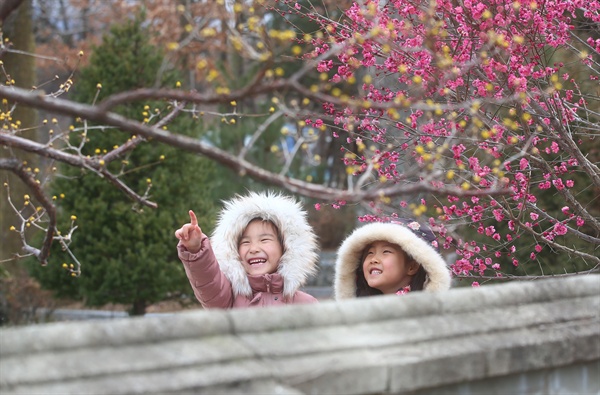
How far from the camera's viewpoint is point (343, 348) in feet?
7.80

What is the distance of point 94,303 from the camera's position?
37.0 feet

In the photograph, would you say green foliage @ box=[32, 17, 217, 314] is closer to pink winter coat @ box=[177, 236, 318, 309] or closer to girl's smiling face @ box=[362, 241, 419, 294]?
pink winter coat @ box=[177, 236, 318, 309]

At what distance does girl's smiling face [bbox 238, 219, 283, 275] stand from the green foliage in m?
6.21

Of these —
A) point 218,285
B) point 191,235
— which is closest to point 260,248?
point 218,285

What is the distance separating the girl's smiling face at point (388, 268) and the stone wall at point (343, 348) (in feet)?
5.71

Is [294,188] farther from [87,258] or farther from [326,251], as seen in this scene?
[326,251]

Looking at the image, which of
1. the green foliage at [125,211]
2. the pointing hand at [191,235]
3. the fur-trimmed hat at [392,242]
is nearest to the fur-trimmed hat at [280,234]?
the fur-trimmed hat at [392,242]

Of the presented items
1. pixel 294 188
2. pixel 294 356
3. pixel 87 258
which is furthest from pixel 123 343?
pixel 87 258

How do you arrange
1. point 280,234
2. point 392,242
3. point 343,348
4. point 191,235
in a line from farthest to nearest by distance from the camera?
point 280,234, point 392,242, point 191,235, point 343,348

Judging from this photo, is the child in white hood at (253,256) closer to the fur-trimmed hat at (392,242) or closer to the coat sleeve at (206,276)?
the coat sleeve at (206,276)

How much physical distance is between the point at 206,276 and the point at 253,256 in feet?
1.14

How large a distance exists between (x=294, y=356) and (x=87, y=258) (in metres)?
9.20

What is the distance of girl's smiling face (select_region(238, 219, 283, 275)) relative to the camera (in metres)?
4.79

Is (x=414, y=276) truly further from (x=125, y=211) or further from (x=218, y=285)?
(x=125, y=211)
